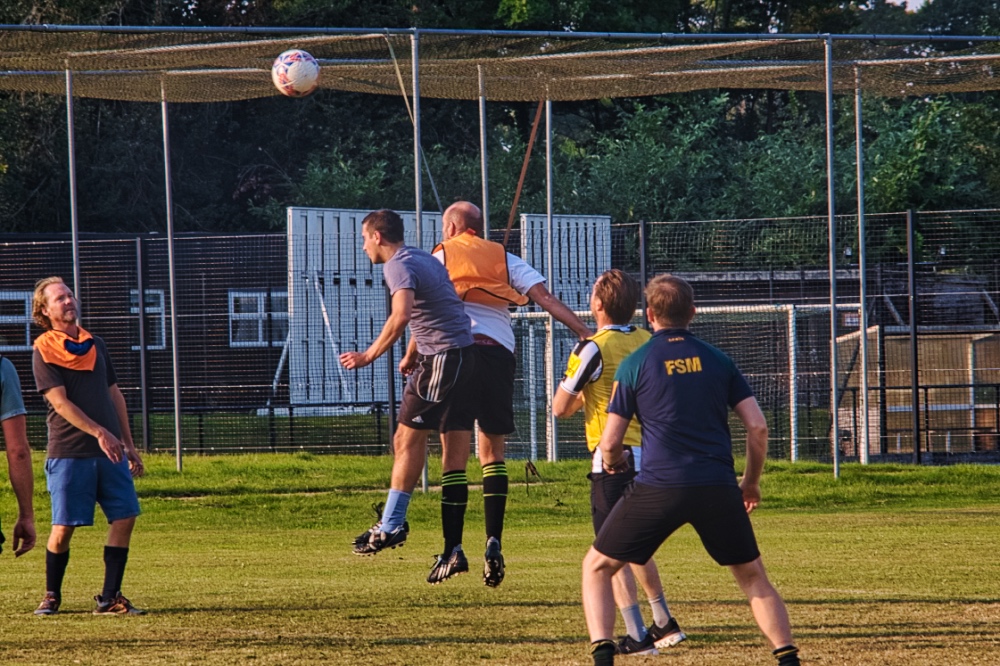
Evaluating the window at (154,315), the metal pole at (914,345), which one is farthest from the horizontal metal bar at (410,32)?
the window at (154,315)

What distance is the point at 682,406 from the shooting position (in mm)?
5648

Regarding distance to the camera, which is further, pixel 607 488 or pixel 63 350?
pixel 63 350

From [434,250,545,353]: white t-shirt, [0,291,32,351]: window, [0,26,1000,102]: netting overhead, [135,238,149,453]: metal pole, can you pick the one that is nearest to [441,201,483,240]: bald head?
[434,250,545,353]: white t-shirt

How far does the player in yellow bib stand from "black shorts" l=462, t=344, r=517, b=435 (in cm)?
193

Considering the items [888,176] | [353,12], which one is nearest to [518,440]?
[888,176]

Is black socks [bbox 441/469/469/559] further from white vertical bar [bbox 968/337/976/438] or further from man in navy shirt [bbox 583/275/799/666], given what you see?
white vertical bar [bbox 968/337/976/438]

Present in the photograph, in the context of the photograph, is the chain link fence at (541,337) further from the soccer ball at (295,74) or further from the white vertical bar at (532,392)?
the soccer ball at (295,74)

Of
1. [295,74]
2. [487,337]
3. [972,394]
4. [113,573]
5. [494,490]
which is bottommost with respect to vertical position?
[972,394]

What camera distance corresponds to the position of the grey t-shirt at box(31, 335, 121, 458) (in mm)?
7973

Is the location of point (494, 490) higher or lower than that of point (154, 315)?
lower

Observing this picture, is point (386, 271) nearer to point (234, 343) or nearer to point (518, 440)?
point (518, 440)

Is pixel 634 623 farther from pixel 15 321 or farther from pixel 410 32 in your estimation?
pixel 15 321

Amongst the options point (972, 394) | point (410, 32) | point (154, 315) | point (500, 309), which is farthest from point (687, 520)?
point (154, 315)

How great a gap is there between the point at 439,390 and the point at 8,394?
2647 millimetres
